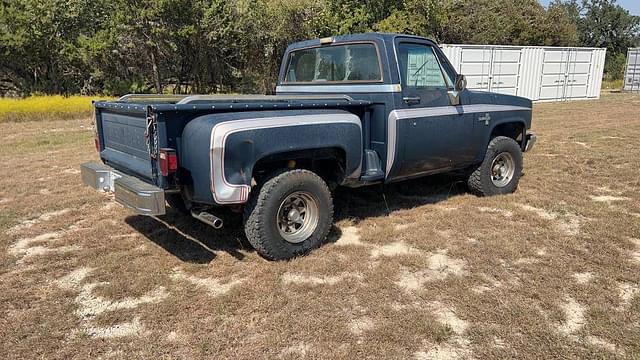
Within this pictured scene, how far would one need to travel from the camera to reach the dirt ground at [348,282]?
2.98 metres

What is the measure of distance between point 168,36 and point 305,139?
58.5ft

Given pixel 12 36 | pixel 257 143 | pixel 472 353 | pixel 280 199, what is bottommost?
pixel 472 353

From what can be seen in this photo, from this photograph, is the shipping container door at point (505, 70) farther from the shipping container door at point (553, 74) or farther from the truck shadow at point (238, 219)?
the truck shadow at point (238, 219)

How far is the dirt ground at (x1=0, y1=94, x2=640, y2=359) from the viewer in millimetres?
2982

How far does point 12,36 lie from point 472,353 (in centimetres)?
1971

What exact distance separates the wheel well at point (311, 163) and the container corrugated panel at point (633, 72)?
3012 centimetres

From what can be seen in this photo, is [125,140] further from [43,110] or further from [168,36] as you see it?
[168,36]

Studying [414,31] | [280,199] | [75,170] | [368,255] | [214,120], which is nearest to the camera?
[214,120]

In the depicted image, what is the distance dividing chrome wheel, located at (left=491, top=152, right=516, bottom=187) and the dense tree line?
1574 cm

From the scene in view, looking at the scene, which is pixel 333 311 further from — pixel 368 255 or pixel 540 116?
pixel 540 116

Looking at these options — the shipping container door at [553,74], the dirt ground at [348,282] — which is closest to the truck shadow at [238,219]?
the dirt ground at [348,282]

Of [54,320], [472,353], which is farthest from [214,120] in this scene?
[472,353]

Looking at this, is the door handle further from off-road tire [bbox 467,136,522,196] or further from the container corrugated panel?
the container corrugated panel

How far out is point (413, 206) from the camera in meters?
5.69
